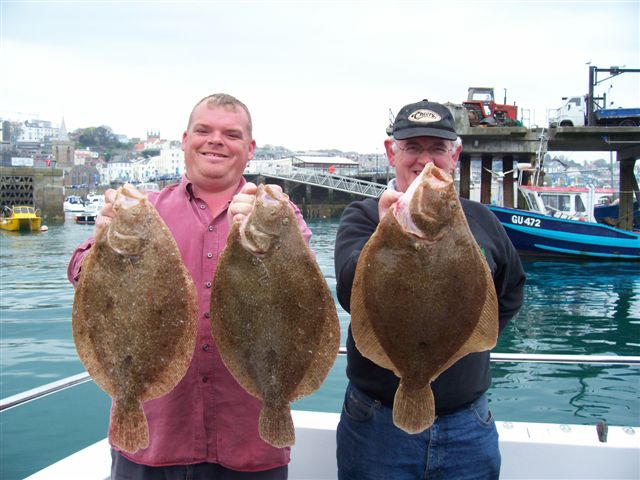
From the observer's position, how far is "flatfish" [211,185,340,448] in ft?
7.71

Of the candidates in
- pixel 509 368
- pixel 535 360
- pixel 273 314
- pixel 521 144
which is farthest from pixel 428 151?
pixel 521 144

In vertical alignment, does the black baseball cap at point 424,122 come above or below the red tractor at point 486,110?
below

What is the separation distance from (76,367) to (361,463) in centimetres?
860

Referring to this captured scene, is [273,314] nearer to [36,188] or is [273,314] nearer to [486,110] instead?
[486,110]

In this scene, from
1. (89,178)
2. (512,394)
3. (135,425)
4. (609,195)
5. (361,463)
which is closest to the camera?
(135,425)

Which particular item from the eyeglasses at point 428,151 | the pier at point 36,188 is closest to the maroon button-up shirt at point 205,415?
the eyeglasses at point 428,151

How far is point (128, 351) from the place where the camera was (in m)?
2.39

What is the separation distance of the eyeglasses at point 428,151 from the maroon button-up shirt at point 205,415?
658 mm

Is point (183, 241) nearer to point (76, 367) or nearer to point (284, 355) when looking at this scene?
point (284, 355)

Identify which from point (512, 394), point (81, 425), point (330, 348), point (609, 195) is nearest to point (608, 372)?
point (512, 394)

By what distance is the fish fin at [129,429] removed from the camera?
7.71 ft

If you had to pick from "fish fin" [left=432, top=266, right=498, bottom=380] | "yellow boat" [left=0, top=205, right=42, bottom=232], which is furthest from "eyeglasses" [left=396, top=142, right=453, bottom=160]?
"yellow boat" [left=0, top=205, right=42, bottom=232]

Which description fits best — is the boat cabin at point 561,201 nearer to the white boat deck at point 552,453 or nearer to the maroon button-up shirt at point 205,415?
the white boat deck at point 552,453

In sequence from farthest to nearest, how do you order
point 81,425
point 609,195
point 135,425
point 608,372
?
1. point 609,195
2. point 608,372
3. point 81,425
4. point 135,425
